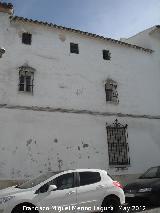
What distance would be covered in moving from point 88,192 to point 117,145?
7899 millimetres

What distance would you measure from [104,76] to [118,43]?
2725 mm

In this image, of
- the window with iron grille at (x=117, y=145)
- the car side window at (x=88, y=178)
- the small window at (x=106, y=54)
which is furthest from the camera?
the small window at (x=106, y=54)

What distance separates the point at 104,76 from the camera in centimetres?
1723

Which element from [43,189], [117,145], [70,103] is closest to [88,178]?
[43,189]

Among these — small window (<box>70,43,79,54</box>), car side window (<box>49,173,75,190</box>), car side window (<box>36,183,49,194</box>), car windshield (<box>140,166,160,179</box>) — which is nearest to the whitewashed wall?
car windshield (<box>140,166,160,179</box>)

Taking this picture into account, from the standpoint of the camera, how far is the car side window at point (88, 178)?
8.90 metres

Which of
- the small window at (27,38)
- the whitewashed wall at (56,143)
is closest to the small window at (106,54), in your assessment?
the whitewashed wall at (56,143)

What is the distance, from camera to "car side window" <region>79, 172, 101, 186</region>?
8898 millimetres

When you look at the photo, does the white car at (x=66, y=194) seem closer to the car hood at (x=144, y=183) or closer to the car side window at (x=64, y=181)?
the car side window at (x=64, y=181)

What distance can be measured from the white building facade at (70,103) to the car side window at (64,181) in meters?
5.26

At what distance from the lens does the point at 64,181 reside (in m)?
8.61

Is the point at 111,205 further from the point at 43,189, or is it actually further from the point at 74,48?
the point at 74,48

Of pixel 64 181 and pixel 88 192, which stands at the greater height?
pixel 64 181

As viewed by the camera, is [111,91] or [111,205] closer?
[111,205]
